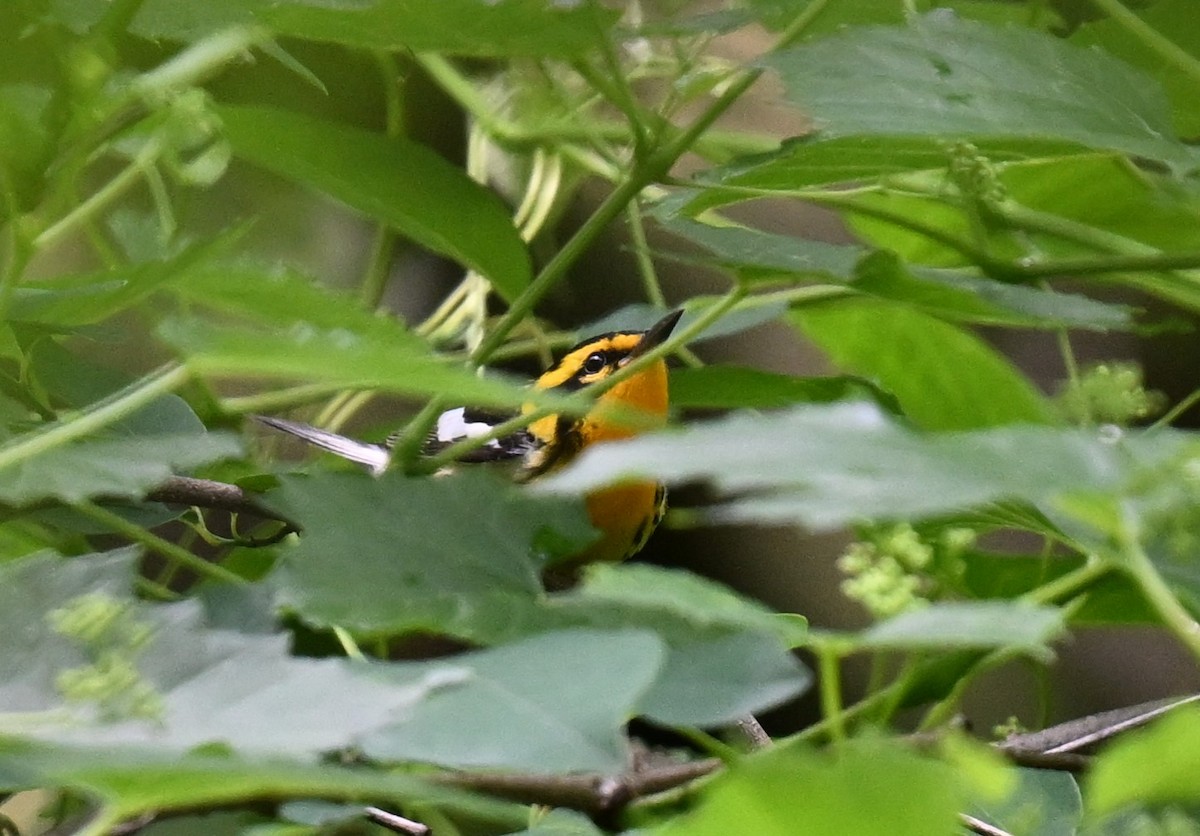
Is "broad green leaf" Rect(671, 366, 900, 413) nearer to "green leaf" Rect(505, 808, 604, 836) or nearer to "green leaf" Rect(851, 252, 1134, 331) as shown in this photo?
"green leaf" Rect(851, 252, 1134, 331)

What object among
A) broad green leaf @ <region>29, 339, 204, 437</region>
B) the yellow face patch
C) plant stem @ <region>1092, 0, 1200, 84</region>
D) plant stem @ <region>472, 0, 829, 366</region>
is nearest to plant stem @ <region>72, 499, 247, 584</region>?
broad green leaf @ <region>29, 339, 204, 437</region>

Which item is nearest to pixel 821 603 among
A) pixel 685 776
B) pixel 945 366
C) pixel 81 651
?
pixel 945 366

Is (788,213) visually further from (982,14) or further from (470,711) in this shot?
(470,711)

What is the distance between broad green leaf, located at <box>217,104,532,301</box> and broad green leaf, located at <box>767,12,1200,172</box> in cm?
23

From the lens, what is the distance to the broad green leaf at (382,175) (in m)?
0.67

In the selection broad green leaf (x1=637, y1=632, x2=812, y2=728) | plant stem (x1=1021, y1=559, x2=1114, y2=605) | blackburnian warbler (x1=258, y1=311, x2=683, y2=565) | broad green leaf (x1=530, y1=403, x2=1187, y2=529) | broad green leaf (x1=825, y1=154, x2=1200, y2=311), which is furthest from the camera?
blackburnian warbler (x1=258, y1=311, x2=683, y2=565)

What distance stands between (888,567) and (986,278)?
29 cm

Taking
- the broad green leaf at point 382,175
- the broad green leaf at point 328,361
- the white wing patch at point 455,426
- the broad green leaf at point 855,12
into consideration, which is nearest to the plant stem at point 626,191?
the broad green leaf at point 855,12

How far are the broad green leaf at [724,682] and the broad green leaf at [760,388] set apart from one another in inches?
12.2

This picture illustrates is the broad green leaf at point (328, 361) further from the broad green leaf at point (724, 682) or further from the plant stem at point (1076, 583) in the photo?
the plant stem at point (1076, 583)

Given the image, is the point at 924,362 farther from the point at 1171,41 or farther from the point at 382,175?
the point at 382,175

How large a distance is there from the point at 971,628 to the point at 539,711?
119 mm

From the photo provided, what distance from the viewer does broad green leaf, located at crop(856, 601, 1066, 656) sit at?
0.78 ft

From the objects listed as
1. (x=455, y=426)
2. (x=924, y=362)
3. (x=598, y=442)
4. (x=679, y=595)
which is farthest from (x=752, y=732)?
(x=455, y=426)
